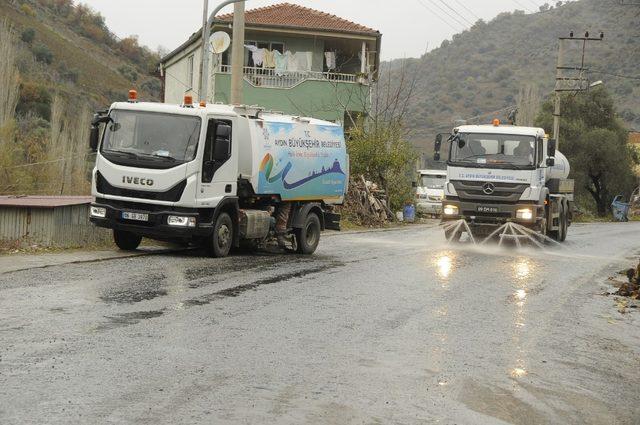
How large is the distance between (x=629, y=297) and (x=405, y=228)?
17.0 metres

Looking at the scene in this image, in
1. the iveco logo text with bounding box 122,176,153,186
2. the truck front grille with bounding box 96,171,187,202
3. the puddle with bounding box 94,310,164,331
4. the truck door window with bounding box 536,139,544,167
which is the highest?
the truck door window with bounding box 536,139,544,167

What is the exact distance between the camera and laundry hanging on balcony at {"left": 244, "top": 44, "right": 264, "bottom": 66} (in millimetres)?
40344

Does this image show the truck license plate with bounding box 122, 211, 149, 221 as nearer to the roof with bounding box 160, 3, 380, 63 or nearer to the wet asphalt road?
the wet asphalt road

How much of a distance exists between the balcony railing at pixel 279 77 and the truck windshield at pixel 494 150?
1611cm

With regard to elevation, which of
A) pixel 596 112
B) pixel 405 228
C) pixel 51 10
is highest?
pixel 51 10

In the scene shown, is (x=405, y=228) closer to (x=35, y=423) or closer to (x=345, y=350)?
(x=345, y=350)

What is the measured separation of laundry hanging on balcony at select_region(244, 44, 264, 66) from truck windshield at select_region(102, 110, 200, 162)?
2429cm

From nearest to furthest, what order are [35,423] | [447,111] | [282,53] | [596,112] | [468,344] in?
1. [35,423]
2. [468,344]
3. [282,53]
4. [596,112]
5. [447,111]

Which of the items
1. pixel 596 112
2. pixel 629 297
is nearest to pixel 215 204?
pixel 629 297

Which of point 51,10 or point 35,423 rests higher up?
point 51,10

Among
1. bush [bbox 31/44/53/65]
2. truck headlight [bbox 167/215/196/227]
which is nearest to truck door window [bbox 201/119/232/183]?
truck headlight [bbox 167/215/196/227]

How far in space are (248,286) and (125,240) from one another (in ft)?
16.7

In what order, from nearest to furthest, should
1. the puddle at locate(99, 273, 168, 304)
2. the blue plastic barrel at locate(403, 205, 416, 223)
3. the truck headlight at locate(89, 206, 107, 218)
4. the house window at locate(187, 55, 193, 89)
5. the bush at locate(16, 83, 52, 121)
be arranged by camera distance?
the puddle at locate(99, 273, 168, 304), the truck headlight at locate(89, 206, 107, 218), the blue plastic barrel at locate(403, 205, 416, 223), the house window at locate(187, 55, 193, 89), the bush at locate(16, 83, 52, 121)

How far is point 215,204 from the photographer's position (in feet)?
54.4
